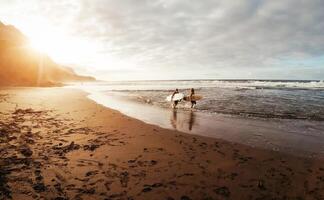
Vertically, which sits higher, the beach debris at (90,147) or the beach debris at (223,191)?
the beach debris at (90,147)

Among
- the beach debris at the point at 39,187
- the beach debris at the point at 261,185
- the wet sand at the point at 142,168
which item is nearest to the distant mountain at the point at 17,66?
the wet sand at the point at 142,168

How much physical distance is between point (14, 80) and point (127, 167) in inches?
2191

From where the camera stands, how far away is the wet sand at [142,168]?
5.47m

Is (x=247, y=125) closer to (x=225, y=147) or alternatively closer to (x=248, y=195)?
(x=225, y=147)

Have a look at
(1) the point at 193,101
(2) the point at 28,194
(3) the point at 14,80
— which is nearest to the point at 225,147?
(2) the point at 28,194

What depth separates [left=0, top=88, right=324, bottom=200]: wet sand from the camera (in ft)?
17.9

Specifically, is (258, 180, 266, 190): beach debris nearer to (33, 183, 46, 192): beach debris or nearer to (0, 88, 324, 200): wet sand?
(0, 88, 324, 200): wet sand

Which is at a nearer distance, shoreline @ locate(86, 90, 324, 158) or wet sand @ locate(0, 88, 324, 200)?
wet sand @ locate(0, 88, 324, 200)

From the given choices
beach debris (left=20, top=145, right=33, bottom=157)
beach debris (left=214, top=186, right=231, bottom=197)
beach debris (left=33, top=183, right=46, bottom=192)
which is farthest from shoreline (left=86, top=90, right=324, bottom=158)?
beach debris (left=33, top=183, right=46, bottom=192)

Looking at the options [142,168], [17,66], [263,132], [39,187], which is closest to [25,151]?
[39,187]

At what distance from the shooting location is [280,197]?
5.52 m

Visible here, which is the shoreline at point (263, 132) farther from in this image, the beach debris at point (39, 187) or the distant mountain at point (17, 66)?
the distant mountain at point (17, 66)

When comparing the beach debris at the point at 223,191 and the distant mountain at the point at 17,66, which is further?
the distant mountain at the point at 17,66

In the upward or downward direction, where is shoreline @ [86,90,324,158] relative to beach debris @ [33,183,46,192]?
downward
